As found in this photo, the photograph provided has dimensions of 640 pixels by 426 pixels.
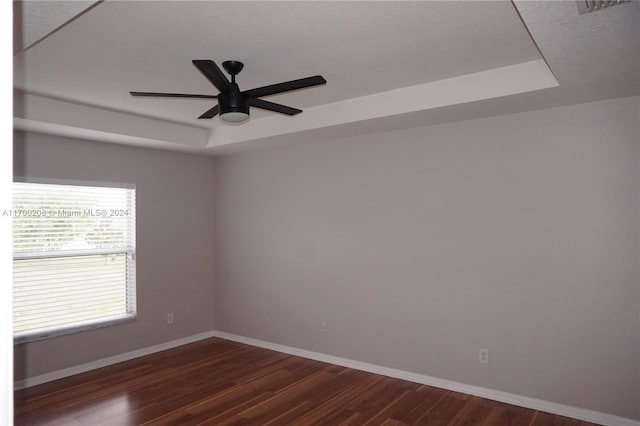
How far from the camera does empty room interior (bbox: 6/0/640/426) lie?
2.56 m

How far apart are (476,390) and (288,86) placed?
2984 millimetres

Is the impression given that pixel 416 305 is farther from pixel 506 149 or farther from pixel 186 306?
pixel 186 306

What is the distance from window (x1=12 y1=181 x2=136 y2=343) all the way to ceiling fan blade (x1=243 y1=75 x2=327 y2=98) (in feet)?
8.99

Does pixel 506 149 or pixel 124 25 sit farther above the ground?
pixel 124 25

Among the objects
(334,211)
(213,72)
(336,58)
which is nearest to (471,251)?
(334,211)

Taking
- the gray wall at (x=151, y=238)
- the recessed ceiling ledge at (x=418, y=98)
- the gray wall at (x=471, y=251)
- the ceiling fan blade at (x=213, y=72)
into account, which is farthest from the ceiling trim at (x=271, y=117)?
the ceiling fan blade at (x=213, y=72)

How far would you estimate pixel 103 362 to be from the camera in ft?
15.1

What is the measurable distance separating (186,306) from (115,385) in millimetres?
1519

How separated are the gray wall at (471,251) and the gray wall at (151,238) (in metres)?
0.84

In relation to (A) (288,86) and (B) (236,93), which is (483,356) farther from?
(B) (236,93)

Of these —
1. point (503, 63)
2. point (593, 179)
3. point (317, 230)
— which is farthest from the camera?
point (317, 230)

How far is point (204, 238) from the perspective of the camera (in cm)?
572

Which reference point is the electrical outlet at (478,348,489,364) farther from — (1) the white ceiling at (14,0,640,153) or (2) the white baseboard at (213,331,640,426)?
(1) the white ceiling at (14,0,640,153)

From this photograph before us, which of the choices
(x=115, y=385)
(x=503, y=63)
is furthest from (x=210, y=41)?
(x=115, y=385)
